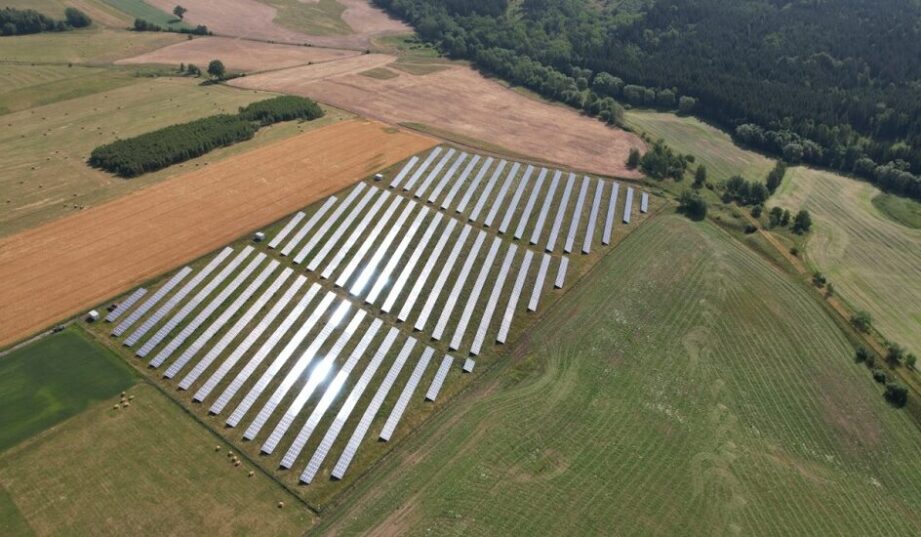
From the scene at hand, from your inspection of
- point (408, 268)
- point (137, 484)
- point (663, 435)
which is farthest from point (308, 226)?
point (663, 435)

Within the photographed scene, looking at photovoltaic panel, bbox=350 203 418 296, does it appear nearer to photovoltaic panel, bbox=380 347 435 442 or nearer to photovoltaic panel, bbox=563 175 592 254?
photovoltaic panel, bbox=380 347 435 442

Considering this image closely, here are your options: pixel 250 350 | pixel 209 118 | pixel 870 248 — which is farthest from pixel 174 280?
pixel 870 248

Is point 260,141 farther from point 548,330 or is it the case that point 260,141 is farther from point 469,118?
point 548,330

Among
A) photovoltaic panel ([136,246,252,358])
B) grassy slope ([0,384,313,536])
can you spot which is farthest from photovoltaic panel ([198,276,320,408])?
photovoltaic panel ([136,246,252,358])

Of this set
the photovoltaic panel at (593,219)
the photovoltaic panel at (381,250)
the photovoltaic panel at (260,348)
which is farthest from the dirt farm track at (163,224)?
the photovoltaic panel at (593,219)

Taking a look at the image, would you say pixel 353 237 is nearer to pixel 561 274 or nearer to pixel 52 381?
pixel 561 274
